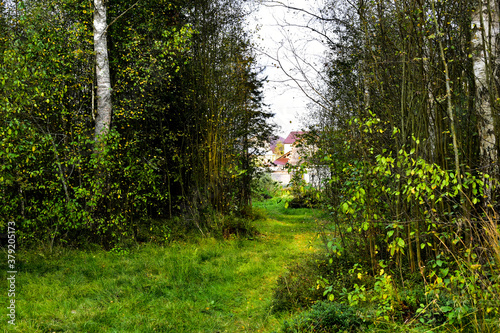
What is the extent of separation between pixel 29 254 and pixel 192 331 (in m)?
3.86

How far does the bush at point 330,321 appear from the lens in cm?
318

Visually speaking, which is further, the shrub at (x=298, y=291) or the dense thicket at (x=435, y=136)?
the shrub at (x=298, y=291)

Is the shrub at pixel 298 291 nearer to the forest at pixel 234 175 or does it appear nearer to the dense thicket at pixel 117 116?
the forest at pixel 234 175

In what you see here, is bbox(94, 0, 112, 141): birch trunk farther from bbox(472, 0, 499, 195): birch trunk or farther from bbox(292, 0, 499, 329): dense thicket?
bbox(472, 0, 499, 195): birch trunk

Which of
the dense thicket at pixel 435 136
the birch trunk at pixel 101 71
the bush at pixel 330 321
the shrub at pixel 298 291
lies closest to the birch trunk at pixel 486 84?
the dense thicket at pixel 435 136

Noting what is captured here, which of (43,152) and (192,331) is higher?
(43,152)

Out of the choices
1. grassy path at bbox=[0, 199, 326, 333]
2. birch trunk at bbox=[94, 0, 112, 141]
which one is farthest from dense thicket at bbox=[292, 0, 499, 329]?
birch trunk at bbox=[94, 0, 112, 141]

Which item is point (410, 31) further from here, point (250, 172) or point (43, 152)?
point (250, 172)

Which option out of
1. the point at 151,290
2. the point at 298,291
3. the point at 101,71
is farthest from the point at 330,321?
the point at 101,71

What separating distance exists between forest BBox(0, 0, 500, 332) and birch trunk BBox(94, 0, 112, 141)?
3 cm

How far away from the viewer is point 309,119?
17234 millimetres

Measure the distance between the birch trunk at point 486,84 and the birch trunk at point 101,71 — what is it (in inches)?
244

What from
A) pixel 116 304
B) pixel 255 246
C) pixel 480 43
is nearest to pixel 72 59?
pixel 116 304

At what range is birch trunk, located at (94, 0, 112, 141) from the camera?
6816 millimetres
